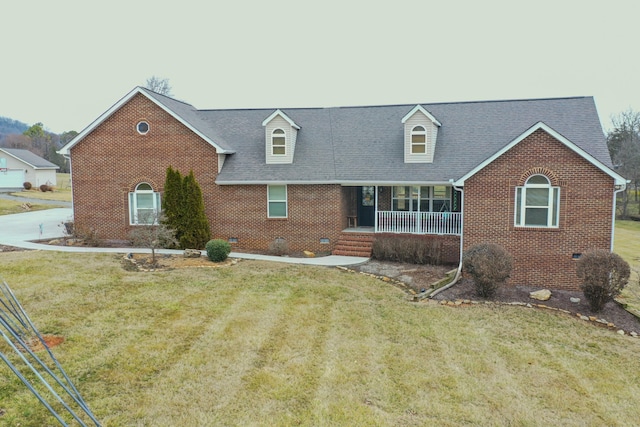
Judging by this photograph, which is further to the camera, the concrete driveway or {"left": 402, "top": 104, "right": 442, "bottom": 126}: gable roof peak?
the concrete driveway

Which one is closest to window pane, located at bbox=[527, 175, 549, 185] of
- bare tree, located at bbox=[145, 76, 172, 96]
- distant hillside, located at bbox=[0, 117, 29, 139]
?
bare tree, located at bbox=[145, 76, 172, 96]

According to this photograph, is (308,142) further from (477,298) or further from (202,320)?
(202,320)

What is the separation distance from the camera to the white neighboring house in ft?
160

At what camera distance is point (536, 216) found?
48.7ft

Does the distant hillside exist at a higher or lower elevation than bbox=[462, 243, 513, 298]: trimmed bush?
higher

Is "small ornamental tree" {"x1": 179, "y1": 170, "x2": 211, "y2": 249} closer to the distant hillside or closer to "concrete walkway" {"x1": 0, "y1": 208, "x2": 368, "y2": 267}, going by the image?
"concrete walkway" {"x1": 0, "y1": 208, "x2": 368, "y2": 267}

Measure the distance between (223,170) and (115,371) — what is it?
13.4m

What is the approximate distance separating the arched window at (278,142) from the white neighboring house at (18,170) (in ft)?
137

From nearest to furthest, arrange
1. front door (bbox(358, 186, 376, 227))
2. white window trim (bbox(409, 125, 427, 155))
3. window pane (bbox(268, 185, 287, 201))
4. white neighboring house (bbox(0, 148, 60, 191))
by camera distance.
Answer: white window trim (bbox(409, 125, 427, 155))
window pane (bbox(268, 185, 287, 201))
front door (bbox(358, 186, 376, 227))
white neighboring house (bbox(0, 148, 60, 191))

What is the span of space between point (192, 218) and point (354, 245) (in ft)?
22.2

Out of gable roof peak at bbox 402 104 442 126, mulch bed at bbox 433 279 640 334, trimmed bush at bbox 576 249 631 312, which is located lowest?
mulch bed at bbox 433 279 640 334

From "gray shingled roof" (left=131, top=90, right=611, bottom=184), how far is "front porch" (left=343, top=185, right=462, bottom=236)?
1.21 metres

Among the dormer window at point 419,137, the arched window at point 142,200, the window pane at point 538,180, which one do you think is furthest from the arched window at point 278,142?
the window pane at point 538,180

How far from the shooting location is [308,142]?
70.2ft
